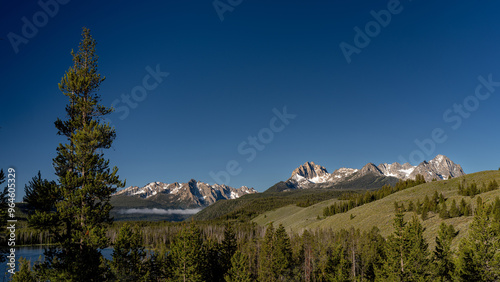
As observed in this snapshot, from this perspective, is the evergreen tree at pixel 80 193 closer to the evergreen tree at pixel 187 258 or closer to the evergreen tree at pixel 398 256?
the evergreen tree at pixel 187 258

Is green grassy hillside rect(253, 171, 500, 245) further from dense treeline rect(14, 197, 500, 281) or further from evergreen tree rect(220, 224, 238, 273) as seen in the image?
evergreen tree rect(220, 224, 238, 273)

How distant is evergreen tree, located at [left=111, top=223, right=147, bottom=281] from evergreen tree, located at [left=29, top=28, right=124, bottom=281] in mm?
17573

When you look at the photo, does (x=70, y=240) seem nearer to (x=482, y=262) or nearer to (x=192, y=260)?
(x=192, y=260)

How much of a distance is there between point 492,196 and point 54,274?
116782 mm

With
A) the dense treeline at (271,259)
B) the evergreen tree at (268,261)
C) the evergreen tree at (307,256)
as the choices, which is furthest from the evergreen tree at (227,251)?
the evergreen tree at (307,256)

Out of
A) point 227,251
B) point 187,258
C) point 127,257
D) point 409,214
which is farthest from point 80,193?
point 409,214

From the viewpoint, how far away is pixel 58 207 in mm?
17297

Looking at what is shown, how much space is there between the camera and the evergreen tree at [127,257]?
111 feet

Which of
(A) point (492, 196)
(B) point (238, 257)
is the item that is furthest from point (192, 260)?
(A) point (492, 196)

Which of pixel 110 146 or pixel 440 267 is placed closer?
pixel 110 146

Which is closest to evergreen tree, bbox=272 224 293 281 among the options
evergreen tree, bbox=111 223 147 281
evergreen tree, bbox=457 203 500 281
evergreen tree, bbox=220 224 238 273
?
evergreen tree, bbox=220 224 238 273

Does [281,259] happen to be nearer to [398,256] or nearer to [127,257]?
[398,256]

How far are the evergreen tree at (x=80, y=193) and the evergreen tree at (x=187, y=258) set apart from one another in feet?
89.0

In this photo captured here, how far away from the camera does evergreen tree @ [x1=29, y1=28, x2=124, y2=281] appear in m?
17.2
